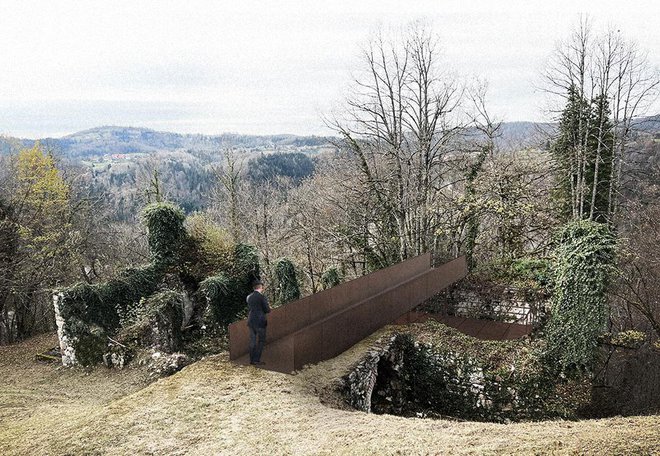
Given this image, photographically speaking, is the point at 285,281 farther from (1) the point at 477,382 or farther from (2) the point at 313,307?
(1) the point at 477,382

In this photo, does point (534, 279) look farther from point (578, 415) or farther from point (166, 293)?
point (166, 293)

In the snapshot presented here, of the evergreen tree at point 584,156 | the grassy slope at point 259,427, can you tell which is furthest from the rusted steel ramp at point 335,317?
the evergreen tree at point 584,156

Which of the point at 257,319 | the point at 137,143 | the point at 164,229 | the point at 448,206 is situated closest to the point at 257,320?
the point at 257,319

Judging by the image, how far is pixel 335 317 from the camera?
9.10 metres

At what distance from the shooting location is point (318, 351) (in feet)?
28.0

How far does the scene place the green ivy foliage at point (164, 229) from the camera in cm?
1305

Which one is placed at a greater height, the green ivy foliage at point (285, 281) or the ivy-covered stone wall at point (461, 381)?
the green ivy foliage at point (285, 281)

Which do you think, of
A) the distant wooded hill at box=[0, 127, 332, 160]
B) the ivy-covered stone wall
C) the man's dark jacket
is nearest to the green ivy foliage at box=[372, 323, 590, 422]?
the ivy-covered stone wall

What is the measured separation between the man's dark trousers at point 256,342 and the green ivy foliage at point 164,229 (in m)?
6.60

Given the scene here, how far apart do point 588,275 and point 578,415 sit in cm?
281

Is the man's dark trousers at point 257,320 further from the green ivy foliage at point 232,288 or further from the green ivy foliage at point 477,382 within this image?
the green ivy foliage at point 232,288

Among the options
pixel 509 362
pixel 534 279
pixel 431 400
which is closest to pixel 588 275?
pixel 509 362

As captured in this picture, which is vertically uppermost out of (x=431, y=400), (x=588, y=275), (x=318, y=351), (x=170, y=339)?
(x=588, y=275)

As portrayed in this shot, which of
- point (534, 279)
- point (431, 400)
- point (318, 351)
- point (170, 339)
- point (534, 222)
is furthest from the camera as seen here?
point (534, 222)
